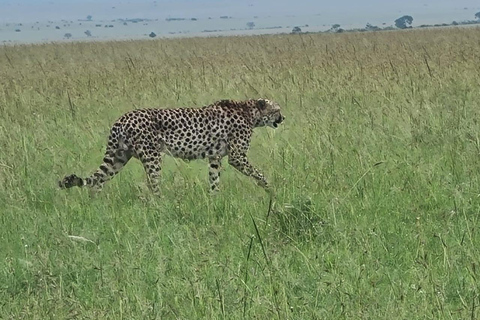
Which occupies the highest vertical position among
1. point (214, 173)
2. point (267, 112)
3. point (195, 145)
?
point (267, 112)

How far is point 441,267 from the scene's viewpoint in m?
4.05

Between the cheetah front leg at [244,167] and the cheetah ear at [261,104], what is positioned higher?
the cheetah ear at [261,104]

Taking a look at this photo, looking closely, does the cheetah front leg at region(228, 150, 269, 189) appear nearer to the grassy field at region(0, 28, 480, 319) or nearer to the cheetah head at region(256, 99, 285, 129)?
the grassy field at region(0, 28, 480, 319)

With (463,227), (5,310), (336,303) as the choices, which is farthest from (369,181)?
(5,310)

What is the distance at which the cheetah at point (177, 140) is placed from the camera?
5914mm

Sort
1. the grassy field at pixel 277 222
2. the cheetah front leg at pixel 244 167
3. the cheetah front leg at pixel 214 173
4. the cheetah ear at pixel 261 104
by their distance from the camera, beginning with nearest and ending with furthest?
the grassy field at pixel 277 222 < the cheetah front leg at pixel 244 167 < the cheetah front leg at pixel 214 173 < the cheetah ear at pixel 261 104

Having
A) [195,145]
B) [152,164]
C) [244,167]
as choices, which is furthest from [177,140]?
[244,167]

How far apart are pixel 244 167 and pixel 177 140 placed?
19.0 inches

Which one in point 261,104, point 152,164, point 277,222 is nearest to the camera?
point 277,222

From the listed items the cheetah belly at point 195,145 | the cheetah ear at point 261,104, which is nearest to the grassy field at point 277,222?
the cheetah belly at point 195,145

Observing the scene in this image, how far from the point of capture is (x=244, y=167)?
610cm

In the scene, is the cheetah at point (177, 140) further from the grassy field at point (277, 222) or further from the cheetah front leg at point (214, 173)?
the grassy field at point (277, 222)

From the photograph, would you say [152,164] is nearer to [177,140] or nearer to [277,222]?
[177,140]

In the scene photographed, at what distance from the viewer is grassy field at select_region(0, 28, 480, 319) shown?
12.1 feet
